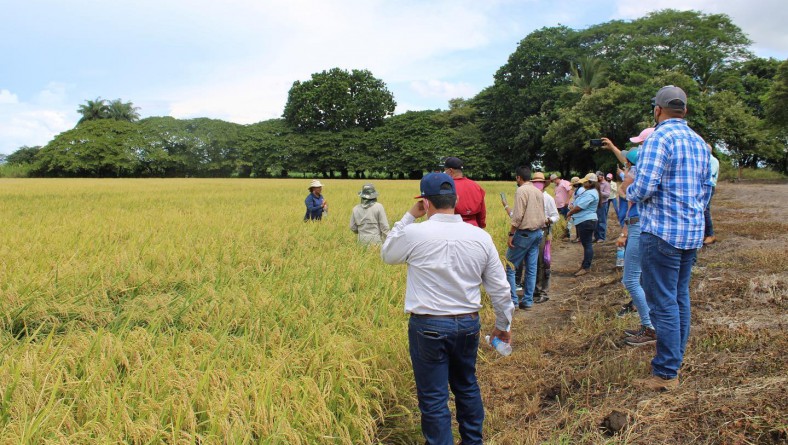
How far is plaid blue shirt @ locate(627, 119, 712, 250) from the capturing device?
9.15 ft

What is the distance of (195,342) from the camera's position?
3.13m

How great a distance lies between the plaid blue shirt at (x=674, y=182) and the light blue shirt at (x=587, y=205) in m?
4.12

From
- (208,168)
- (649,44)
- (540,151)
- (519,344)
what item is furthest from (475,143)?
(519,344)

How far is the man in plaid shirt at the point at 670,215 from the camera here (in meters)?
2.80

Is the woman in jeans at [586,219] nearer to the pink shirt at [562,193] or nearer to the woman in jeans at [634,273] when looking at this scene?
the woman in jeans at [634,273]

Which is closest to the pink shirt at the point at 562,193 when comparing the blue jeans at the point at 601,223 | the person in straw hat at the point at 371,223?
the blue jeans at the point at 601,223

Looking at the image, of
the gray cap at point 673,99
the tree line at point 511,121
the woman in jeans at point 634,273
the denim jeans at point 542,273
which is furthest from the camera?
the tree line at point 511,121

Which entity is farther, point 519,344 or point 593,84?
point 593,84

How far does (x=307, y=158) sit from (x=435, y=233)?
163 ft

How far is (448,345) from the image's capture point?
7.64ft

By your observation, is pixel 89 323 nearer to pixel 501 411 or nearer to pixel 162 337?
pixel 162 337

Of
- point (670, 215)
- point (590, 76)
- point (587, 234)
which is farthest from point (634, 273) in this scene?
point (590, 76)

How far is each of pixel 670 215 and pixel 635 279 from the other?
1417mm

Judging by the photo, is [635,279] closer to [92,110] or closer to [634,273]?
[634,273]
